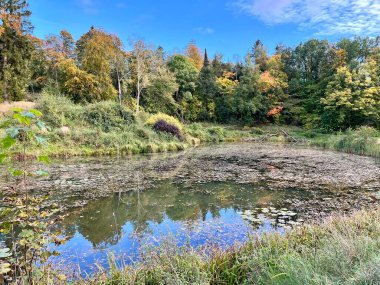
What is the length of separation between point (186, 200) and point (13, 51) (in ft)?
63.1

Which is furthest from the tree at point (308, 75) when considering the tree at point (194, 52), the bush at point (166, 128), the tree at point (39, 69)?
the tree at point (39, 69)

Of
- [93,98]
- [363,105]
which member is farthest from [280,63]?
[93,98]

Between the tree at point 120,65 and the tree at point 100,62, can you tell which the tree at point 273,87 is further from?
the tree at point 100,62

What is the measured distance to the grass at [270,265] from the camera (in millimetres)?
2061

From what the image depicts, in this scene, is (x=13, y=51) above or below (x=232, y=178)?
above

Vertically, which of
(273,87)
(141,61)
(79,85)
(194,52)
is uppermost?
(194,52)

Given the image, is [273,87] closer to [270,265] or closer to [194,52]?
[194,52]

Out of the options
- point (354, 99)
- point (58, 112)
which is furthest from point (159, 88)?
point (354, 99)

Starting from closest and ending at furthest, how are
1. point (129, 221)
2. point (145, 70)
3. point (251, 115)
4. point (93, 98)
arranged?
point (129, 221) → point (93, 98) → point (145, 70) → point (251, 115)

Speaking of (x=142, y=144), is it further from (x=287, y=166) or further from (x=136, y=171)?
(x=287, y=166)

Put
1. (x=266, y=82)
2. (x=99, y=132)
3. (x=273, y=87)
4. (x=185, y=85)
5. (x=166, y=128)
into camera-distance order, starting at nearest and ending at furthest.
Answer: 1. (x=99, y=132)
2. (x=166, y=128)
3. (x=266, y=82)
4. (x=273, y=87)
5. (x=185, y=85)

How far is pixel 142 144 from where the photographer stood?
16484 millimetres

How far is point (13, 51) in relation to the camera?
19.3m

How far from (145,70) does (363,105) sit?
1997cm
